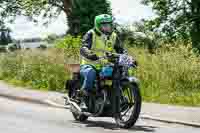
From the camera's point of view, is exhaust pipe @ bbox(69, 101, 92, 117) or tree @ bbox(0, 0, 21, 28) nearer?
exhaust pipe @ bbox(69, 101, 92, 117)

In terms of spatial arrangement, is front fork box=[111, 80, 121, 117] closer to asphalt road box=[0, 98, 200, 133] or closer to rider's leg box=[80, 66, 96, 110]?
asphalt road box=[0, 98, 200, 133]

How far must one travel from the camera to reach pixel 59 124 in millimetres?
12984

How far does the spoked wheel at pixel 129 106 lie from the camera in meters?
11.8

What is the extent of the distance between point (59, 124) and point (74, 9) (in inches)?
1525

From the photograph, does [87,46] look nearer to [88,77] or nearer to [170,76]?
[88,77]

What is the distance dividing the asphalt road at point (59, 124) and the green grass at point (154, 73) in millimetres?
2962

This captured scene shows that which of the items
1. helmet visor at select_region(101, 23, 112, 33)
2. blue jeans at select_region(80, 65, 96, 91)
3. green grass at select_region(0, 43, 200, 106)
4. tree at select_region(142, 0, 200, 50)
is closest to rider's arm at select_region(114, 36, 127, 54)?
helmet visor at select_region(101, 23, 112, 33)

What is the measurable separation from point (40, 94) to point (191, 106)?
592 cm

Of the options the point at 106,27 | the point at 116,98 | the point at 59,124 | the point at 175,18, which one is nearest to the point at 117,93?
the point at 116,98

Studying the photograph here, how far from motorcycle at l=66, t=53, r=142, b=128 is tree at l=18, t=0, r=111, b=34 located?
35.5 m

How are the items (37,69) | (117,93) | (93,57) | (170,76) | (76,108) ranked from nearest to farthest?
1. (117,93)
2. (93,57)
3. (76,108)
4. (170,76)
5. (37,69)

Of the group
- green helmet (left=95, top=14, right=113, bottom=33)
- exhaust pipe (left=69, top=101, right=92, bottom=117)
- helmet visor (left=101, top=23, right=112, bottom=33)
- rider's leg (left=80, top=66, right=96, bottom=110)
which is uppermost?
green helmet (left=95, top=14, right=113, bottom=33)

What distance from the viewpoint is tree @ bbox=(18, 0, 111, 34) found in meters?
48.4

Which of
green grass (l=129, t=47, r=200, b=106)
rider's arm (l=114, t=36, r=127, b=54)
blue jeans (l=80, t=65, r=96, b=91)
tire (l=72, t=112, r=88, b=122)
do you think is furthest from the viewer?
green grass (l=129, t=47, r=200, b=106)
